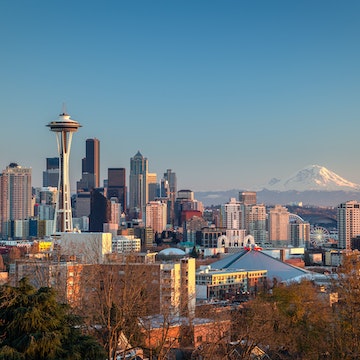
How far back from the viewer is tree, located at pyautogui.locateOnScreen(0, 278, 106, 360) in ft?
30.3

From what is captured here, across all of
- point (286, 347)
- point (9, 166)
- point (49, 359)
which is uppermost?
point (9, 166)

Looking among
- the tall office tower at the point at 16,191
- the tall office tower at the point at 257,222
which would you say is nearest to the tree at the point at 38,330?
the tall office tower at the point at 257,222

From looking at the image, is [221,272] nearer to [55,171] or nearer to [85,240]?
[85,240]

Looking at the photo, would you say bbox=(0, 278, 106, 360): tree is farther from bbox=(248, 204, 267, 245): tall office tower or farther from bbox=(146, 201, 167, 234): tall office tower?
bbox=(146, 201, 167, 234): tall office tower

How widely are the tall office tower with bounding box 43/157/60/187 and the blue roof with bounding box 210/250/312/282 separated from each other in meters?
108

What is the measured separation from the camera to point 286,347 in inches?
792

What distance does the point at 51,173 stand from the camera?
167750mm

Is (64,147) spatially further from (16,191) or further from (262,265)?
(16,191)

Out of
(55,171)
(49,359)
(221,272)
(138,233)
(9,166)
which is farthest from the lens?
(55,171)

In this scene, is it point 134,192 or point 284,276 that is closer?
point 284,276

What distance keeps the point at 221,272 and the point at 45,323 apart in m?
42.4

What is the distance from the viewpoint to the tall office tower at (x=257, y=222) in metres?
121

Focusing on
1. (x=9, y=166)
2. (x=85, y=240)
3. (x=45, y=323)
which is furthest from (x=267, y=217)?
(x=45, y=323)

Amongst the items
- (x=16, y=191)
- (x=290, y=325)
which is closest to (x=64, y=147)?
(x=290, y=325)
